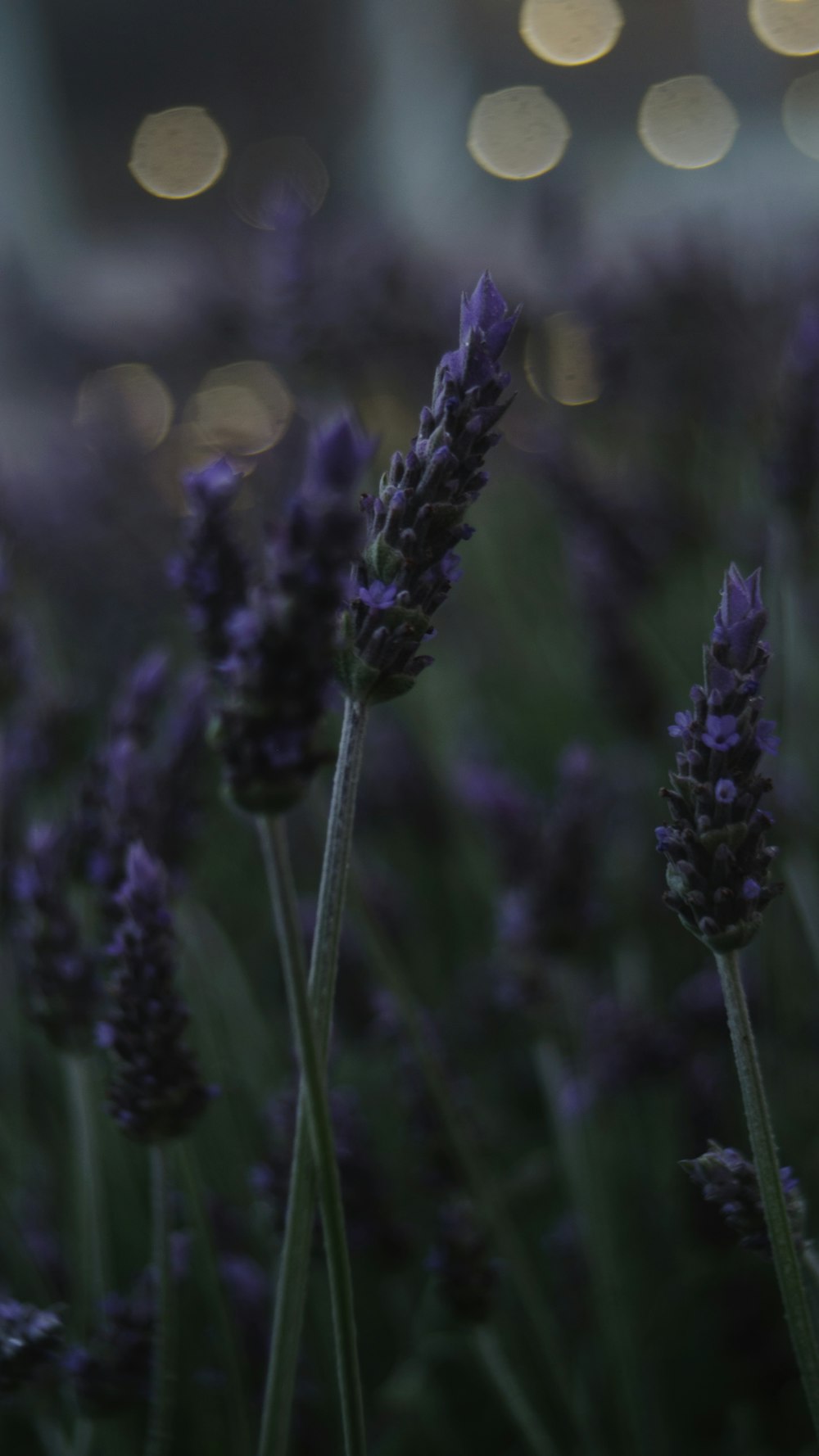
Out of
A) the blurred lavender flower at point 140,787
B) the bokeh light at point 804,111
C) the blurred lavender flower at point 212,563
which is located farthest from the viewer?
the bokeh light at point 804,111

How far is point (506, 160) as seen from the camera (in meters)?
4.45

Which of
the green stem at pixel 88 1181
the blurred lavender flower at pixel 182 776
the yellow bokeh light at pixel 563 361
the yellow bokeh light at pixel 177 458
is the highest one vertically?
the yellow bokeh light at pixel 177 458

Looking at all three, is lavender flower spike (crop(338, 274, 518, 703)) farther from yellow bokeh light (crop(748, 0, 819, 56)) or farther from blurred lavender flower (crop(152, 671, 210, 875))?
yellow bokeh light (crop(748, 0, 819, 56))

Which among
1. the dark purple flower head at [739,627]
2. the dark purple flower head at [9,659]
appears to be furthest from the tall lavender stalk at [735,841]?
the dark purple flower head at [9,659]

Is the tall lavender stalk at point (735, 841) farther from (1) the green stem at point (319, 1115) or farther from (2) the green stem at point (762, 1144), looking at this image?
(1) the green stem at point (319, 1115)

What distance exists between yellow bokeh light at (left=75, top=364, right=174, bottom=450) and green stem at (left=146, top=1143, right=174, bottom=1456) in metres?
2.90

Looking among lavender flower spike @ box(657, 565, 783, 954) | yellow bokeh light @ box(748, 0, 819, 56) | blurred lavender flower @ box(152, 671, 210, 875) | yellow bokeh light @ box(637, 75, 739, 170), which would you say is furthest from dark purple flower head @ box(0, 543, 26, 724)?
yellow bokeh light @ box(748, 0, 819, 56)

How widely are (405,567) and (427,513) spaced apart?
34 millimetres

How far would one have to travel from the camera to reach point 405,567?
2.30 feet

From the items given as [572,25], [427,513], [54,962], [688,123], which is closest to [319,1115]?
[427,513]

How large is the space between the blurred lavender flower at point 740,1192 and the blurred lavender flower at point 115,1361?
55 cm

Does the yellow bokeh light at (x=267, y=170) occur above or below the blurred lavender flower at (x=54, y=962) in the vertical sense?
above

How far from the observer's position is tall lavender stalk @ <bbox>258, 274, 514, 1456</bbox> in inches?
26.8

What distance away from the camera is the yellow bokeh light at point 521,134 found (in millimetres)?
2891
